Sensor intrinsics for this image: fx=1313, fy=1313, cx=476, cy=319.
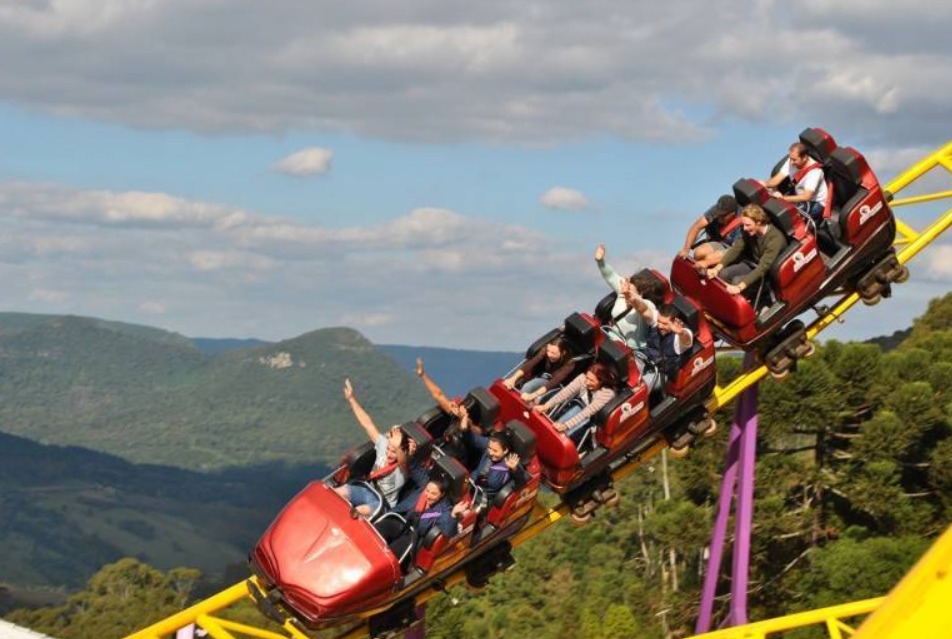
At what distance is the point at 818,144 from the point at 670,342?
2.41 meters

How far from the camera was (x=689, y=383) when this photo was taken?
8352 millimetres

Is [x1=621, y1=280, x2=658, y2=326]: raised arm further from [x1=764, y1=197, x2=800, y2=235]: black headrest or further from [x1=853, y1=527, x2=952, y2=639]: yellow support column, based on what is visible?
[x1=853, y1=527, x2=952, y2=639]: yellow support column

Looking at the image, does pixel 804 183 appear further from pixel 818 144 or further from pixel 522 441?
pixel 522 441

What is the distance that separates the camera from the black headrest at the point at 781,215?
880 centimetres

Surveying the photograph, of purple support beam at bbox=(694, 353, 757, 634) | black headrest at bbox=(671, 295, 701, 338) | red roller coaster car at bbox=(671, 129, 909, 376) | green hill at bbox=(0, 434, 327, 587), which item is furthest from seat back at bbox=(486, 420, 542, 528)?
green hill at bbox=(0, 434, 327, 587)

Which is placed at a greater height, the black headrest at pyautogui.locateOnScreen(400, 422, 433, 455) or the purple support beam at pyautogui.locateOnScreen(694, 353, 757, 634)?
the black headrest at pyautogui.locateOnScreen(400, 422, 433, 455)

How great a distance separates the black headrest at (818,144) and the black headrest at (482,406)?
3.40 metres

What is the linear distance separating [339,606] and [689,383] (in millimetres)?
2690

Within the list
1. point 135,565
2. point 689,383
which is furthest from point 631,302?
point 135,565

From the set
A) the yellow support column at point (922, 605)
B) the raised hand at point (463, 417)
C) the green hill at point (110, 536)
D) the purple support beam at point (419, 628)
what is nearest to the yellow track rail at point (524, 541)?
the purple support beam at point (419, 628)

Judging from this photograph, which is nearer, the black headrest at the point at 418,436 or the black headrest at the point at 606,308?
the black headrest at the point at 418,436

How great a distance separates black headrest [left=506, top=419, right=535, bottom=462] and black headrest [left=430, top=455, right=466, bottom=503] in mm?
365

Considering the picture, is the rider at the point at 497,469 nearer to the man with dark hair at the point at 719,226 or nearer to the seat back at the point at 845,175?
the man with dark hair at the point at 719,226

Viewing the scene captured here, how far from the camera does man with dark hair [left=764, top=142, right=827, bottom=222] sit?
9375 mm
